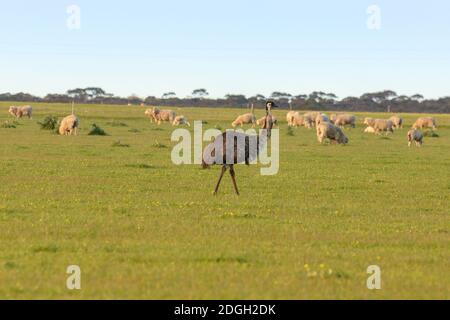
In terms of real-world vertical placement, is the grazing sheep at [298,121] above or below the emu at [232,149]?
below

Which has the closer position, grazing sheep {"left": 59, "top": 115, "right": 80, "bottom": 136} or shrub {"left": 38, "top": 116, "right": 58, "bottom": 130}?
grazing sheep {"left": 59, "top": 115, "right": 80, "bottom": 136}

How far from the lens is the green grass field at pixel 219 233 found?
9.27 meters

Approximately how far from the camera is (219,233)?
502 inches

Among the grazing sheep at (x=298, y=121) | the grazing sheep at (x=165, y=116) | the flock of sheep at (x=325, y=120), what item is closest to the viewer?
the flock of sheep at (x=325, y=120)

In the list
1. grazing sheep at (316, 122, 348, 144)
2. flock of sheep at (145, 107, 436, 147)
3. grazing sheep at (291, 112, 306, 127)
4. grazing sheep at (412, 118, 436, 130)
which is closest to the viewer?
grazing sheep at (316, 122, 348, 144)

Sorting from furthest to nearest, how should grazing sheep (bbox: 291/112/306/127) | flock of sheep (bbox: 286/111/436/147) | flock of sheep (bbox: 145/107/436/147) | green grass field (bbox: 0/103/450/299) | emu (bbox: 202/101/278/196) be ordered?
grazing sheep (bbox: 291/112/306/127)
flock of sheep (bbox: 145/107/436/147)
flock of sheep (bbox: 286/111/436/147)
emu (bbox: 202/101/278/196)
green grass field (bbox: 0/103/450/299)

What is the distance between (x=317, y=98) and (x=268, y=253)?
147 metres

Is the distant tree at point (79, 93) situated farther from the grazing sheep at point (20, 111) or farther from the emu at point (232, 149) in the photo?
the emu at point (232, 149)

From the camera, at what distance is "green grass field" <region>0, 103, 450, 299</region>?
9.27 metres

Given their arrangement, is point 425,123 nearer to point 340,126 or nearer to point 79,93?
point 340,126

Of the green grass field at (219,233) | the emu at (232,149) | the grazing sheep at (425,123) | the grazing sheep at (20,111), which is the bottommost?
the grazing sheep at (425,123)

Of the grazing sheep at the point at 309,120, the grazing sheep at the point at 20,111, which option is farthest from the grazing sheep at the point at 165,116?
the grazing sheep at the point at 309,120

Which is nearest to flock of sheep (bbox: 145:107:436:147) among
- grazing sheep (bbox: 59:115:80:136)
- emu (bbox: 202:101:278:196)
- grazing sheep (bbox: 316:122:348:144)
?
grazing sheep (bbox: 316:122:348:144)

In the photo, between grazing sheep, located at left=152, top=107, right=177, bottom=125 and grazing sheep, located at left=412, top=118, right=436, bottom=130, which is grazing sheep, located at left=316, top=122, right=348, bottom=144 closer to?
grazing sheep, located at left=412, top=118, right=436, bottom=130
